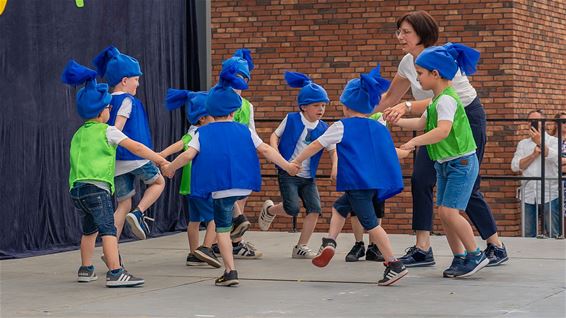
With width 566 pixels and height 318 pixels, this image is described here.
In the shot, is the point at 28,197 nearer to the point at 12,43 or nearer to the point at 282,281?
the point at 12,43

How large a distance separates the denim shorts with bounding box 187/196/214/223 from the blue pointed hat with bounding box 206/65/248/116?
1.37 meters

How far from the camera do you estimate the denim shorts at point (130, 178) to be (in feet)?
32.1

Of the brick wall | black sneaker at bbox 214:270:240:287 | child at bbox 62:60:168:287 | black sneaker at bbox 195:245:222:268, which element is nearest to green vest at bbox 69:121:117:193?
child at bbox 62:60:168:287

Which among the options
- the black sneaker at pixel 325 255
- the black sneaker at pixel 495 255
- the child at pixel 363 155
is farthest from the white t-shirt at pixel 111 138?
the black sneaker at pixel 495 255

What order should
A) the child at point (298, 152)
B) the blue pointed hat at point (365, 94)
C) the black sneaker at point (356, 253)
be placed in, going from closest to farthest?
the blue pointed hat at point (365, 94) → the black sneaker at point (356, 253) → the child at point (298, 152)

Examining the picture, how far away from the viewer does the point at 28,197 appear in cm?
1146

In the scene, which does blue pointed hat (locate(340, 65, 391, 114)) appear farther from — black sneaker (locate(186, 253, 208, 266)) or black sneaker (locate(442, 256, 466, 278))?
black sneaker (locate(186, 253, 208, 266))

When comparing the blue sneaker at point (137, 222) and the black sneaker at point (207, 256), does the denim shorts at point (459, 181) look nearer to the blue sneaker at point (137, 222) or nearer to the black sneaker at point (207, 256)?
the black sneaker at point (207, 256)

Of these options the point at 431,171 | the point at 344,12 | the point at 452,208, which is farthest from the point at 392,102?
the point at 344,12

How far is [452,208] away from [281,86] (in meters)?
7.39

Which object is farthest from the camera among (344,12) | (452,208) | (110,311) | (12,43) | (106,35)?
(344,12)

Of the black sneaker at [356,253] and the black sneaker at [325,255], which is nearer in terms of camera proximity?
the black sneaker at [325,255]

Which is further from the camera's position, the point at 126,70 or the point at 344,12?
the point at 344,12

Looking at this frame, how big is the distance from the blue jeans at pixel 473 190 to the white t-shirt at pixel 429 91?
0.07m
